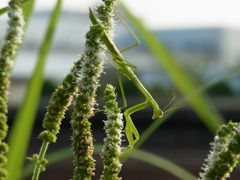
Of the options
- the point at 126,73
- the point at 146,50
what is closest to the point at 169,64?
the point at 126,73

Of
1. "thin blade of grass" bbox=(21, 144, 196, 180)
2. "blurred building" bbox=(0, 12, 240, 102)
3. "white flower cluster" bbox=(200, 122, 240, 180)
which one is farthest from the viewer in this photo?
"blurred building" bbox=(0, 12, 240, 102)

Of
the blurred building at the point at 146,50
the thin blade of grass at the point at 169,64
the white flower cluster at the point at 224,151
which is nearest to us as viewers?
the white flower cluster at the point at 224,151

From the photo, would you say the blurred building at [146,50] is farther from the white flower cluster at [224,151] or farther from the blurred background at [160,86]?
the white flower cluster at [224,151]

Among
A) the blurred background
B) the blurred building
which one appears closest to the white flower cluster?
the blurred background

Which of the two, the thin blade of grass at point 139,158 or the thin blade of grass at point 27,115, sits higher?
the thin blade of grass at point 27,115

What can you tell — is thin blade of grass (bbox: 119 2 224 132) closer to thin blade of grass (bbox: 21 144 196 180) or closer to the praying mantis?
the praying mantis

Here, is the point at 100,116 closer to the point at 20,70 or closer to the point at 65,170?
the point at 65,170

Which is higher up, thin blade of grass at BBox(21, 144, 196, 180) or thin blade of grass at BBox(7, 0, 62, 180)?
thin blade of grass at BBox(7, 0, 62, 180)

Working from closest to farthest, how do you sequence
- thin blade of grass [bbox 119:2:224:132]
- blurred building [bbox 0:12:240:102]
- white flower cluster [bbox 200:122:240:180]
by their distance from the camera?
white flower cluster [bbox 200:122:240:180]
thin blade of grass [bbox 119:2:224:132]
blurred building [bbox 0:12:240:102]

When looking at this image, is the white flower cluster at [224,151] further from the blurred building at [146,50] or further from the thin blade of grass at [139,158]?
the blurred building at [146,50]

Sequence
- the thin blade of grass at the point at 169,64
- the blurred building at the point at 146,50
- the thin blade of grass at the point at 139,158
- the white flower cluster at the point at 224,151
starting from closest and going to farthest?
the white flower cluster at the point at 224,151
the thin blade of grass at the point at 169,64
the thin blade of grass at the point at 139,158
the blurred building at the point at 146,50

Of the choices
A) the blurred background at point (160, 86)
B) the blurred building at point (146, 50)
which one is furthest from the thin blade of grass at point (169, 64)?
the blurred building at point (146, 50)

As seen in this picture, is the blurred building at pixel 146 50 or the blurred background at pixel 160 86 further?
the blurred building at pixel 146 50
